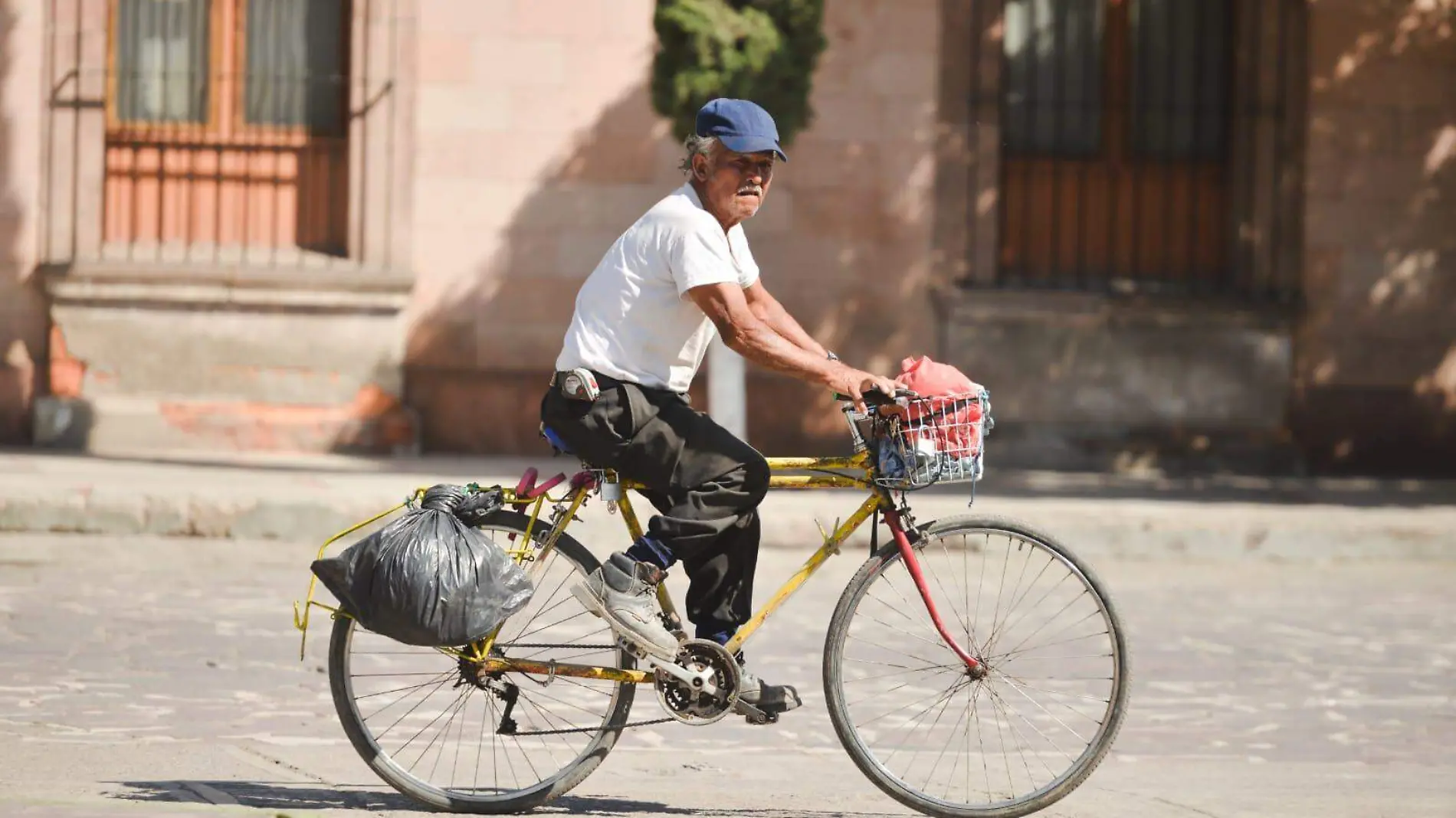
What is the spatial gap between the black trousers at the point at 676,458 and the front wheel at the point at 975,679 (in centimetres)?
32

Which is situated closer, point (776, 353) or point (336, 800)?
point (776, 353)

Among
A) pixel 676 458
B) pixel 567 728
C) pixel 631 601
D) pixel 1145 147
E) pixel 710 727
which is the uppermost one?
pixel 1145 147

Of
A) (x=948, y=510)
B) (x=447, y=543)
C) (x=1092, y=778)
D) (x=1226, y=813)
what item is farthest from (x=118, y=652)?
(x=948, y=510)

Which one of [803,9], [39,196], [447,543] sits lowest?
[447,543]

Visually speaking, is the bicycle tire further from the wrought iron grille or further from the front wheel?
the wrought iron grille

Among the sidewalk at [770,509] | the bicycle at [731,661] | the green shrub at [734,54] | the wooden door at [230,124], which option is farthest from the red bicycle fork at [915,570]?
the wooden door at [230,124]

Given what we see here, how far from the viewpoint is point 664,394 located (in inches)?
187

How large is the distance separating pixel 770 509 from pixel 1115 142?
552cm

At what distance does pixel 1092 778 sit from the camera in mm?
5562

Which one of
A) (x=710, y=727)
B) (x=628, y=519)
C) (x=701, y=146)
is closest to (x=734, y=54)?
(x=710, y=727)

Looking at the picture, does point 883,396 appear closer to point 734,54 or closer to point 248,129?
point 734,54

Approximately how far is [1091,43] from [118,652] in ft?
31.2

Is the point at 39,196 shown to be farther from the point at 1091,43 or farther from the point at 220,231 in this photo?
the point at 1091,43

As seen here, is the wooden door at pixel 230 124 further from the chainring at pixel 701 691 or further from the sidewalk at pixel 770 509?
the chainring at pixel 701 691
